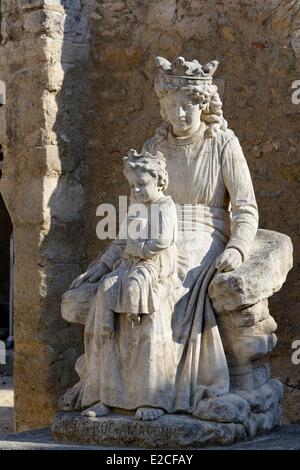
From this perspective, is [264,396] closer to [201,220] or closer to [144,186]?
[201,220]

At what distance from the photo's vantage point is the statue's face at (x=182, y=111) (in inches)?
254

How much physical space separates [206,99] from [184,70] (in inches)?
7.4

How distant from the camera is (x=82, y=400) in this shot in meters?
6.20

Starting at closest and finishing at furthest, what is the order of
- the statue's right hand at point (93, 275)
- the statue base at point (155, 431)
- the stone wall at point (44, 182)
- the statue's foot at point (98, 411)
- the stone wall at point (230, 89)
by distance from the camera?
the statue base at point (155, 431), the statue's foot at point (98, 411), the statue's right hand at point (93, 275), the stone wall at point (230, 89), the stone wall at point (44, 182)

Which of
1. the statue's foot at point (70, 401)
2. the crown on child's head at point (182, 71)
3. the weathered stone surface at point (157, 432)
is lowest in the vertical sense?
the weathered stone surface at point (157, 432)

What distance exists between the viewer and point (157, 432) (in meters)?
5.86

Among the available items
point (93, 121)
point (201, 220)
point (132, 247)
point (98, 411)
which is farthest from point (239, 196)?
point (93, 121)

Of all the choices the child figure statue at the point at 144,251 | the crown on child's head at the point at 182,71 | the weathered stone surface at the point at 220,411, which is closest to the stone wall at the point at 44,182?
the crown on child's head at the point at 182,71

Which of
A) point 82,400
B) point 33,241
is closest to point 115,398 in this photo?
point 82,400

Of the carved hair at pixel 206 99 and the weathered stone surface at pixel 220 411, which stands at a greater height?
the carved hair at pixel 206 99

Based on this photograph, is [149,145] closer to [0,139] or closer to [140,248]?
[140,248]

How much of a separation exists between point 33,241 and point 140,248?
1772 mm

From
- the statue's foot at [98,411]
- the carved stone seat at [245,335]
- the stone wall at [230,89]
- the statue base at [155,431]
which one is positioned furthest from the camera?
the stone wall at [230,89]

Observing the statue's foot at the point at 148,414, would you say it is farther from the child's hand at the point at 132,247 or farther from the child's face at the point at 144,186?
the child's face at the point at 144,186
